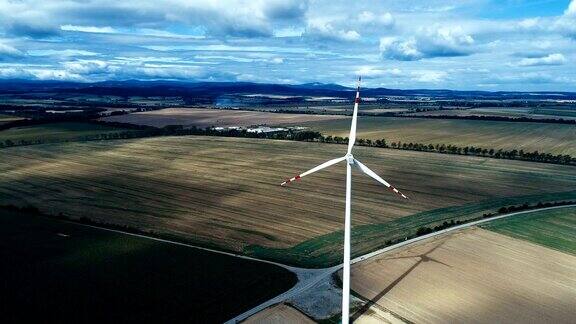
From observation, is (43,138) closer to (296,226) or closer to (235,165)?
(235,165)

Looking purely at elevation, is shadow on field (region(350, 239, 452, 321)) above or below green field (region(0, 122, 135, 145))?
below

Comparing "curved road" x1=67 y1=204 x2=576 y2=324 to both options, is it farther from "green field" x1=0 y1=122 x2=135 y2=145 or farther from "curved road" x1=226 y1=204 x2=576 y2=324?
A: "green field" x1=0 y1=122 x2=135 y2=145

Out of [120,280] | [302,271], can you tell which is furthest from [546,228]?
[120,280]

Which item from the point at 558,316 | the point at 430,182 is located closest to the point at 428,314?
the point at 558,316

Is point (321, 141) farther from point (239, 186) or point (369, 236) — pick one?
point (369, 236)

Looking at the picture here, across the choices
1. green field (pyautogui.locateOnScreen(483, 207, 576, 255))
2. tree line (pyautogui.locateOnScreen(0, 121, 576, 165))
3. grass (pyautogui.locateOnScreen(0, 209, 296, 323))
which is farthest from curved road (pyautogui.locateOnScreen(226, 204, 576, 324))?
tree line (pyautogui.locateOnScreen(0, 121, 576, 165))
